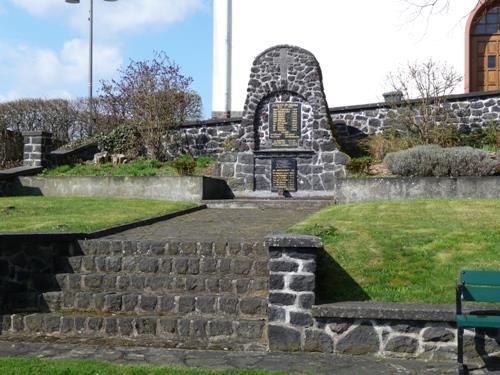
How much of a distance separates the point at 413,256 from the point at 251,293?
2.10m

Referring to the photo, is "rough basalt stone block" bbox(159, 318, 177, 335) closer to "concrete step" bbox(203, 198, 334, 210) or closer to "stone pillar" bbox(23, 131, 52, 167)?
"concrete step" bbox(203, 198, 334, 210)

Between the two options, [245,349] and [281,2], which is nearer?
[245,349]

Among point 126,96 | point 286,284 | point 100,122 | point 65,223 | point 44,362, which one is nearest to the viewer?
point 44,362

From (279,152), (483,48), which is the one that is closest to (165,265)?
(279,152)

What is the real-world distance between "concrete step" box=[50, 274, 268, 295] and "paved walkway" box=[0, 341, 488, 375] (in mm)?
1198

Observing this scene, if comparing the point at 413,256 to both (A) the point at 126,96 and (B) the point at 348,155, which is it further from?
(A) the point at 126,96

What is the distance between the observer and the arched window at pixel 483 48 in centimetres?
2275

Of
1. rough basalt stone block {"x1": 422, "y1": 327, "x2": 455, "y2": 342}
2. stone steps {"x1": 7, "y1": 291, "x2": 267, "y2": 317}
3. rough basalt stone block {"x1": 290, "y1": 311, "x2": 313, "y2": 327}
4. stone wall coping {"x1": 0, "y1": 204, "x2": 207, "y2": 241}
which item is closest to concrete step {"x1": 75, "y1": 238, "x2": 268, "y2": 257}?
stone wall coping {"x1": 0, "y1": 204, "x2": 207, "y2": 241}

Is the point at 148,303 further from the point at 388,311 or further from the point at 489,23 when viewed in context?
the point at 489,23

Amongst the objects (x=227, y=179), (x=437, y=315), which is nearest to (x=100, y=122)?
(x=227, y=179)

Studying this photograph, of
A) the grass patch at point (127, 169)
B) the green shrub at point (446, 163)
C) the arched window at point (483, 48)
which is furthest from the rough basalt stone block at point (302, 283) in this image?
the arched window at point (483, 48)

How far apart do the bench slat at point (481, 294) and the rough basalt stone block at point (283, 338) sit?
5.82 ft

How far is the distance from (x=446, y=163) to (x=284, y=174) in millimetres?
4916

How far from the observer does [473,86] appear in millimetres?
→ 22703
